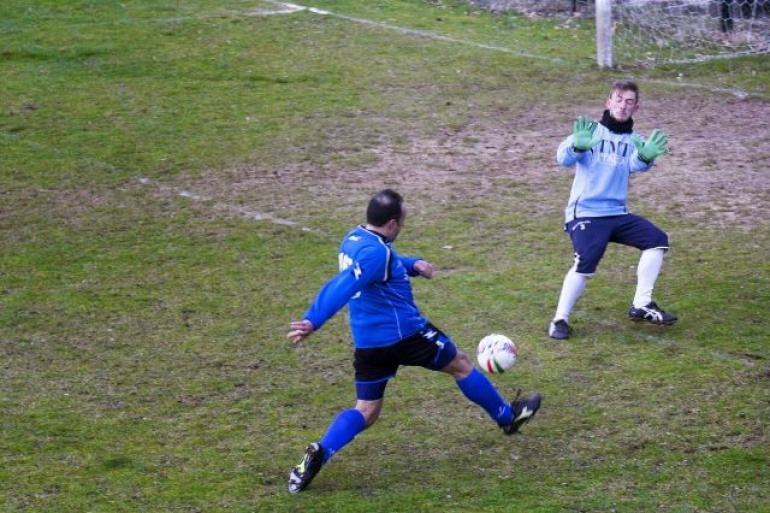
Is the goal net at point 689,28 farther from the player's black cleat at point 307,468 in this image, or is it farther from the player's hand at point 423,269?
the player's black cleat at point 307,468

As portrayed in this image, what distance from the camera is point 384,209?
6941 millimetres

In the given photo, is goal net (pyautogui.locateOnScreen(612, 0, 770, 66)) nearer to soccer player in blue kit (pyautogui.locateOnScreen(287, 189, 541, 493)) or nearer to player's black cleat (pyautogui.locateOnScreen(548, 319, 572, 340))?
player's black cleat (pyautogui.locateOnScreen(548, 319, 572, 340))

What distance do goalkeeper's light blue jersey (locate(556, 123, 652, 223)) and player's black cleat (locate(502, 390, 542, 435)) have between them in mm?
2117

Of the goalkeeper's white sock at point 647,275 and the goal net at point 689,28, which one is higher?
the goal net at point 689,28

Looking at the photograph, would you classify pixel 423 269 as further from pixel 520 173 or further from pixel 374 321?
pixel 520 173

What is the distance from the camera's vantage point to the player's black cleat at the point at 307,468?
686 centimetres

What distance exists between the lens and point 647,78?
51.4 feet

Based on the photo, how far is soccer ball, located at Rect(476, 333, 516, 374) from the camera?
303 inches

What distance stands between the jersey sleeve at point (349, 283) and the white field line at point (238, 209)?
4504 millimetres

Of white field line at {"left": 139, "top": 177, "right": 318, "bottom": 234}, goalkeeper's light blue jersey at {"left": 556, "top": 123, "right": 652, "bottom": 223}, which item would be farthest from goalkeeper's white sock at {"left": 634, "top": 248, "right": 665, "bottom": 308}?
white field line at {"left": 139, "top": 177, "right": 318, "bottom": 234}

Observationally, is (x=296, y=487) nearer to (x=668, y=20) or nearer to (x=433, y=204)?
(x=433, y=204)

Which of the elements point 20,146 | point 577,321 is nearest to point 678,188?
point 577,321

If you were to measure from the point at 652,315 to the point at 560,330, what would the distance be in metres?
0.66

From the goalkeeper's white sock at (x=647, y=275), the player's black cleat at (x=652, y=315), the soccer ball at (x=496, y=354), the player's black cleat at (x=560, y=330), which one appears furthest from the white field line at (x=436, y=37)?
the soccer ball at (x=496, y=354)
